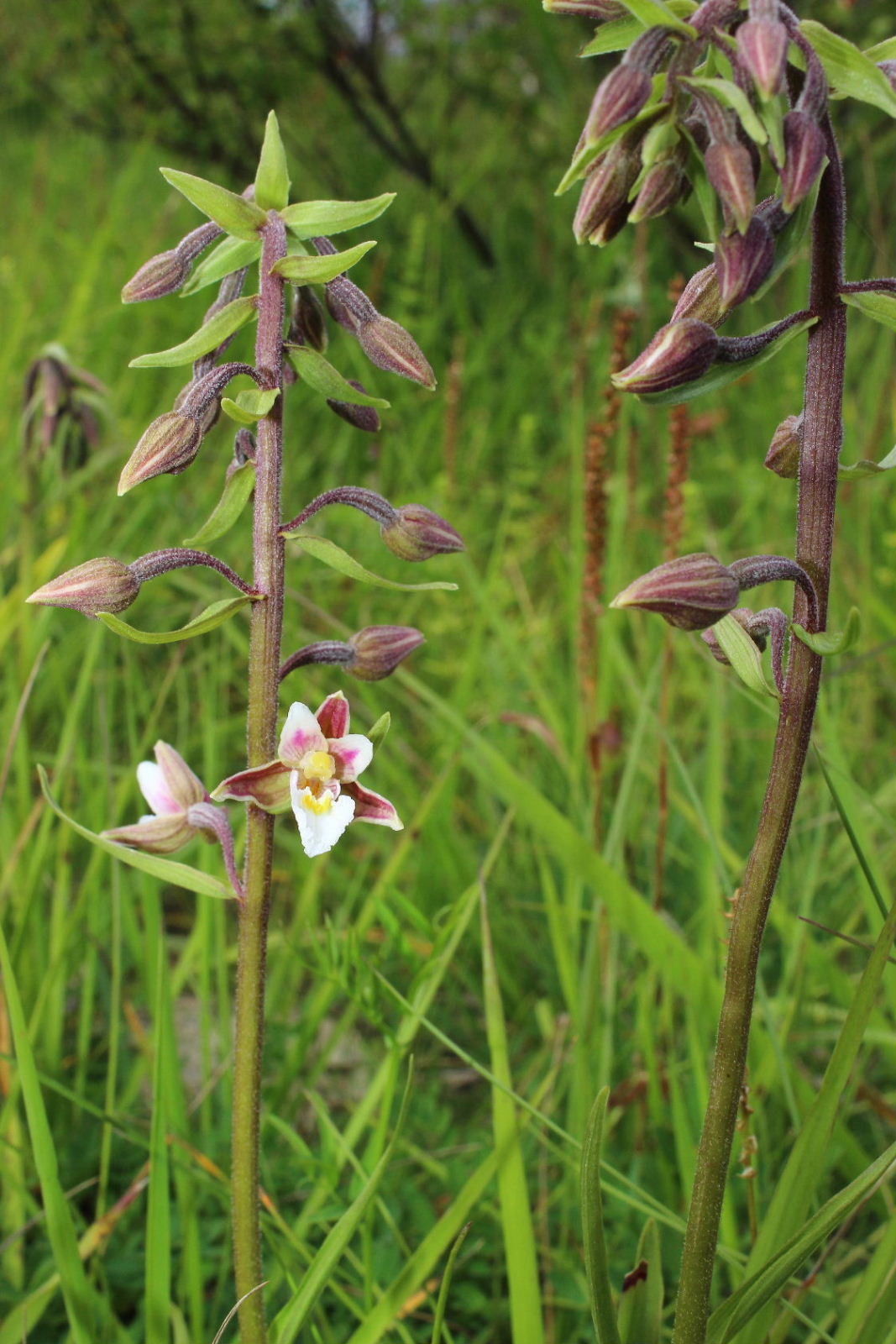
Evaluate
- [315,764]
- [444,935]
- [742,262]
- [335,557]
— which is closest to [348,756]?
[315,764]

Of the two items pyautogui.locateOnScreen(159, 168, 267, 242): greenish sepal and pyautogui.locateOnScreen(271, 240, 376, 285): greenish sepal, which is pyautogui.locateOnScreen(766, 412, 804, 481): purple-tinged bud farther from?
pyautogui.locateOnScreen(159, 168, 267, 242): greenish sepal

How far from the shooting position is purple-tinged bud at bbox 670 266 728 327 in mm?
1076

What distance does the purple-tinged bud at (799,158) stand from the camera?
922mm

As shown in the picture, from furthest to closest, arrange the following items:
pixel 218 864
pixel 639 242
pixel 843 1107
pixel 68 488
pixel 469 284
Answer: pixel 469 284 → pixel 639 242 → pixel 68 488 → pixel 218 864 → pixel 843 1107

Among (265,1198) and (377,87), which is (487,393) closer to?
(377,87)

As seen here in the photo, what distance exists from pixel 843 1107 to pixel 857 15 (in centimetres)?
476

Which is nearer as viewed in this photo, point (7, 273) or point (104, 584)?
point (104, 584)

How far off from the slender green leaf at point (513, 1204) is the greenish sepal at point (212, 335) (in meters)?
0.66

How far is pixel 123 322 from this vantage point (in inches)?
180

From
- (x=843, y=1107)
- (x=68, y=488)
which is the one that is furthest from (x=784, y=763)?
(x=68, y=488)

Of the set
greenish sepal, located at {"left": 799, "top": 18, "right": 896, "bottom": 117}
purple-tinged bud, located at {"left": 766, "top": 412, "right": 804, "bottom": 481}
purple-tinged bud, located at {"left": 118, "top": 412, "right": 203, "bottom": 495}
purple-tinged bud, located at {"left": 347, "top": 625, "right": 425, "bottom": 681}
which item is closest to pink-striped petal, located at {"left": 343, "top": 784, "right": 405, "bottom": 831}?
purple-tinged bud, located at {"left": 347, "top": 625, "right": 425, "bottom": 681}

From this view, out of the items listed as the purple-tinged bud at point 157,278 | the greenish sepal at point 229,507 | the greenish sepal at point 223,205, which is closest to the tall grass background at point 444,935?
the greenish sepal at point 229,507

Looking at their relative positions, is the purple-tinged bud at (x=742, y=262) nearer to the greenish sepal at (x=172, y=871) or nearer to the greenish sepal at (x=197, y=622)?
the greenish sepal at (x=197, y=622)

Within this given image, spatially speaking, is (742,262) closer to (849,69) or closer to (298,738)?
(849,69)
